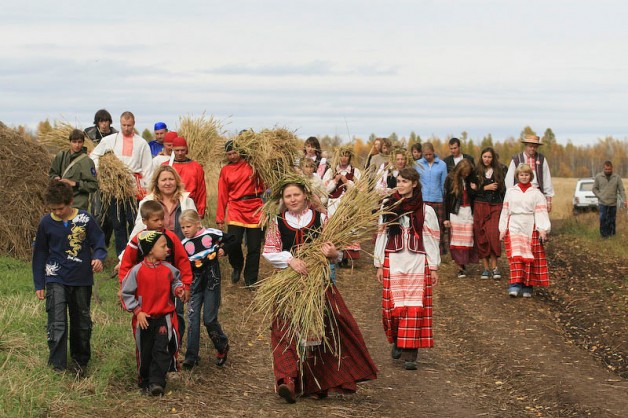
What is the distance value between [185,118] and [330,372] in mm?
8049

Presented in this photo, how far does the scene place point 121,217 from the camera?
12.9 meters

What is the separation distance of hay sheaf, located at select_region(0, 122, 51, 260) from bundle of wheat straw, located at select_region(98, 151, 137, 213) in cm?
132

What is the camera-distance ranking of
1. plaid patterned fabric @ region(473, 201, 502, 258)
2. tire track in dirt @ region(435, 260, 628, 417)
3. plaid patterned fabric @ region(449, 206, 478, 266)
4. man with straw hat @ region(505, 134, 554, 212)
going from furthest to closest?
plaid patterned fabric @ region(449, 206, 478, 266), plaid patterned fabric @ region(473, 201, 502, 258), man with straw hat @ region(505, 134, 554, 212), tire track in dirt @ region(435, 260, 628, 417)

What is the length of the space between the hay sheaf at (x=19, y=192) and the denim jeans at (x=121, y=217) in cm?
119

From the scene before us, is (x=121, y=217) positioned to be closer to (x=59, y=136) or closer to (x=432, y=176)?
(x=59, y=136)

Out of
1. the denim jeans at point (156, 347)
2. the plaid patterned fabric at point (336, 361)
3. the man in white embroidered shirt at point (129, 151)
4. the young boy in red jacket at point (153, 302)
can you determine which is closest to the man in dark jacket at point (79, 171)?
the man in white embroidered shirt at point (129, 151)

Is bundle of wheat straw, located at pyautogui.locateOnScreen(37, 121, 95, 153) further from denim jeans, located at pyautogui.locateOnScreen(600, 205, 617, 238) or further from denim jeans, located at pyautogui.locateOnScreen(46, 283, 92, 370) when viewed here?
denim jeans, located at pyautogui.locateOnScreen(600, 205, 617, 238)

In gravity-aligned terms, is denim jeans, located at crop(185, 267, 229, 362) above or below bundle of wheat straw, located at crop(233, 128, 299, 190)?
below

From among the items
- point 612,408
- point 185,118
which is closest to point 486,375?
point 612,408

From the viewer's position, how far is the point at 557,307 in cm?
1275

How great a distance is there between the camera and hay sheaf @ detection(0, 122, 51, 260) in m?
13.3

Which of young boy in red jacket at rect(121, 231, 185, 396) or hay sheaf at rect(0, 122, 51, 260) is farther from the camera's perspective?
hay sheaf at rect(0, 122, 51, 260)

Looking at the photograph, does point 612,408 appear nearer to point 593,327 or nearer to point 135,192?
point 593,327

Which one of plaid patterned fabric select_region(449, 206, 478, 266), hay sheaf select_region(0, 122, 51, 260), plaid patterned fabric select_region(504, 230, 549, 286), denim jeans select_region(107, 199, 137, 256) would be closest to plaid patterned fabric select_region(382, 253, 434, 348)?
plaid patterned fabric select_region(504, 230, 549, 286)
